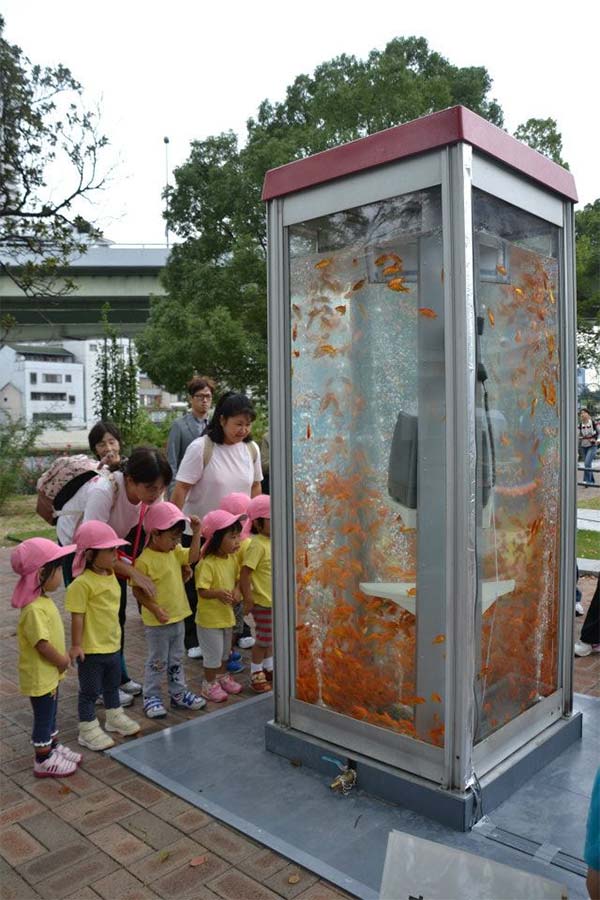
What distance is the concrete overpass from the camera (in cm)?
2283

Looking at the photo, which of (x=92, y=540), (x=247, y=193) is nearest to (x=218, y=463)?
(x=92, y=540)

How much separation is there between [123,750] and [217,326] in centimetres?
1501

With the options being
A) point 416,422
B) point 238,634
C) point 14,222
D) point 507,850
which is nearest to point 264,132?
point 14,222

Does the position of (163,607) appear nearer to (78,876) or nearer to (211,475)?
(211,475)

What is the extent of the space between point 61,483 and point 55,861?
2.04 metres

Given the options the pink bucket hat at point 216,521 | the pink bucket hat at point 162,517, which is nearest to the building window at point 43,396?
the pink bucket hat at point 216,521

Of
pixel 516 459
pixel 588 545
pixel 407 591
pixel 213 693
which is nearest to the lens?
pixel 407 591

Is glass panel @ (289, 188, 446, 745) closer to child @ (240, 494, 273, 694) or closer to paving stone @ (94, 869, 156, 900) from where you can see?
child @ (240, 494, 273, 694)

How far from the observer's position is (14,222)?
9539 mm

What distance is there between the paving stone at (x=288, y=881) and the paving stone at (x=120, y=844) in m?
0.52

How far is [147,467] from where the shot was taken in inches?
160

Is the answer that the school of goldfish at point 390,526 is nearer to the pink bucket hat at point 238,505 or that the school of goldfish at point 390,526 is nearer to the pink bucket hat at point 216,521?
the pink bucket hat at point 216,521

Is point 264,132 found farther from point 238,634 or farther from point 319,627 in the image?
point 319,627

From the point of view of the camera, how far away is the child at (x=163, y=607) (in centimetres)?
415
